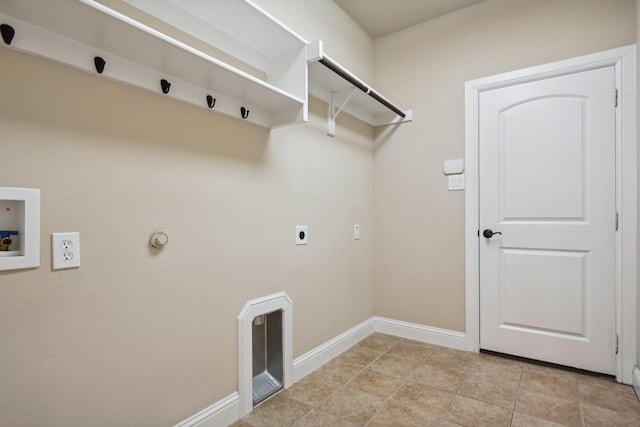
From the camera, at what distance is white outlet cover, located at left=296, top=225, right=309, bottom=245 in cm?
214

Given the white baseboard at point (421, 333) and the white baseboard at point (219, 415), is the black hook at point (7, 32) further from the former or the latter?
the white baseboard at point (421, 333)

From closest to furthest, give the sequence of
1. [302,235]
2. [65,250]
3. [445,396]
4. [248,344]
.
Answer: [65,250] → [248,344] → [445,396] → [302,235]

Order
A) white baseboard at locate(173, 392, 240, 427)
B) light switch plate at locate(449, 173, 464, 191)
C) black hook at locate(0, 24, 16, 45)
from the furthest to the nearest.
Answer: light switch plate at locate(449, 173, 464, 191)
white baseboard at locate(173, 392, 240, 427)
black hook at locate(0, 24, 16, 45)

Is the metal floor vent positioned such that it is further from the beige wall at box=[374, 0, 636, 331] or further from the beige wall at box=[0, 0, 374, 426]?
the beige wall at box=[374, 0, 636, 331]

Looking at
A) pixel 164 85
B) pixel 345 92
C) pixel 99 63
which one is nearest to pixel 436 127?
pixel 345 92

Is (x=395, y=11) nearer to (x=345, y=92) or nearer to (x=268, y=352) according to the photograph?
(x=345, y=92)

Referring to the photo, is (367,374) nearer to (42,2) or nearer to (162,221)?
(162,221)

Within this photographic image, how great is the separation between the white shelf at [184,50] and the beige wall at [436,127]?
1418 mm

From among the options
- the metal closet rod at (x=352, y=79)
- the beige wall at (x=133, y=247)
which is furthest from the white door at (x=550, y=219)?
the beige wall at (x=133, y=247)

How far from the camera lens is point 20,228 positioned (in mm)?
1029

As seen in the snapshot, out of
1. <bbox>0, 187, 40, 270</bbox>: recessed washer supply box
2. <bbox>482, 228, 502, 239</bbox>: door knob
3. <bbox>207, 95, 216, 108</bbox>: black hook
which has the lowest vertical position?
<bbox>482, 228, 502, 239</bbox>: door knob

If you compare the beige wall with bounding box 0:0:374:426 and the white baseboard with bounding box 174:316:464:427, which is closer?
the beige wall with bounding box 0:0:374:426

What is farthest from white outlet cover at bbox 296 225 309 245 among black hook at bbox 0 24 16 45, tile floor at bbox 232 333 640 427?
black hook at bbox 0 24 16 45

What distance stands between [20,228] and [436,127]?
8.60ft
